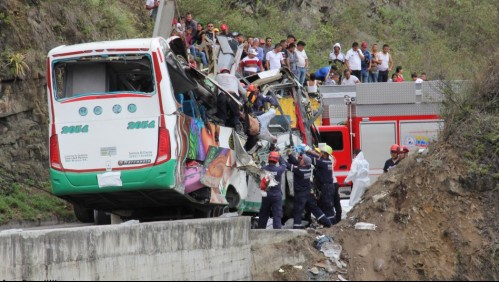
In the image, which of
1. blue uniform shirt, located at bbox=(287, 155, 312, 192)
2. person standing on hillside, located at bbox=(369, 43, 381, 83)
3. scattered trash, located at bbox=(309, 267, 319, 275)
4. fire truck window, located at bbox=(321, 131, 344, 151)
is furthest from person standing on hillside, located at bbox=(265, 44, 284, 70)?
scattered trash, located at bbox=(309, 267, 319, 275)

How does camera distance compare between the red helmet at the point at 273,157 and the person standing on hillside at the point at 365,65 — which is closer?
the red helmet at the point at 273,157

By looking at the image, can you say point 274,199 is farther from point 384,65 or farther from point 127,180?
point 384,65

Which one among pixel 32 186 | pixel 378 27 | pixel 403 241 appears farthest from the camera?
pixel 378 27

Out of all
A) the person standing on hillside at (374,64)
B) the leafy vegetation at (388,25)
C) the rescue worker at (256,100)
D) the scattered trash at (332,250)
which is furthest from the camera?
the leafy vegetation at (388,25)

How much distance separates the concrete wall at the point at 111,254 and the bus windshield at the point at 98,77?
3629 millimetres

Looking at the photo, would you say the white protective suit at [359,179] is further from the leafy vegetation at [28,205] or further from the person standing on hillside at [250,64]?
the person standing on hillside at [250,64]

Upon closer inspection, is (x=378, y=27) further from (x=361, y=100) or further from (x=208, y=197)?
(x=208, y=197)

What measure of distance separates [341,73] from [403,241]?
14.9 meters

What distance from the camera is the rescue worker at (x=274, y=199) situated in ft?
61.1

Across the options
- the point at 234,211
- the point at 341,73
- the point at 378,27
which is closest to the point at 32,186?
the point at 234,211

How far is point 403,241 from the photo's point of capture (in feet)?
54.0

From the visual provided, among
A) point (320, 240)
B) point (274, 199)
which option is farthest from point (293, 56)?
point (320, 240)

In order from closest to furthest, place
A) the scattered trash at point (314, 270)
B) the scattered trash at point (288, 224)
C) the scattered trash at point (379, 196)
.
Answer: the scattered trash at point (314, 270) < the scattered trash at point (379, 196) < the scattered trash at point (288, 224)

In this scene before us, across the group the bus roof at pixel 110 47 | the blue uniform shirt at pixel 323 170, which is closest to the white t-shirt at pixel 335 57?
the blue uniform shirt at pixel 323 170
